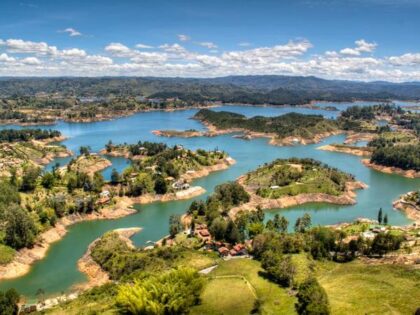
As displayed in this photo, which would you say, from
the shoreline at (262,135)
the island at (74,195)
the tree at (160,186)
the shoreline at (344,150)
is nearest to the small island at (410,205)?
the island at (74,195)

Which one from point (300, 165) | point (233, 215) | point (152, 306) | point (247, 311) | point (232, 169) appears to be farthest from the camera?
point (232, 169)

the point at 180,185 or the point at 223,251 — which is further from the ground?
the point at 180,185

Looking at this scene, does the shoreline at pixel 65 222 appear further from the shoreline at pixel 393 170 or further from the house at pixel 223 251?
the shoreline at pixel 393 170

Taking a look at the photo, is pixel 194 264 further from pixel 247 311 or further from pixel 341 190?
pixel 341 190

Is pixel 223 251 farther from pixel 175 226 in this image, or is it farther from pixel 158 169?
pixel 158 169

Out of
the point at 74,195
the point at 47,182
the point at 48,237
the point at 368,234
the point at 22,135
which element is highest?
the point at 22,135

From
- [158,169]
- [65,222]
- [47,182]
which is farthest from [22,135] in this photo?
[65,222]

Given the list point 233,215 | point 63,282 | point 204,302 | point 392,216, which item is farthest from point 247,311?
point 392,216
